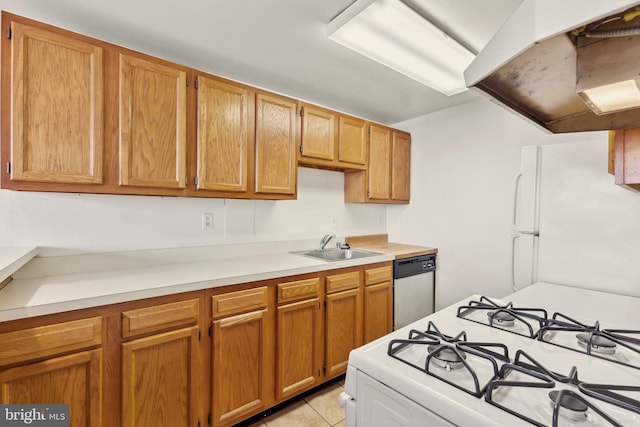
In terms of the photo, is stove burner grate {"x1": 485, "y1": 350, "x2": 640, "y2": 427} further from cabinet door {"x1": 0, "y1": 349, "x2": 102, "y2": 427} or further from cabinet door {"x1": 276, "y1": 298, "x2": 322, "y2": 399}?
cabinet door {"x1": 0, "y1": 349, "x2": 102, "y2": 427}

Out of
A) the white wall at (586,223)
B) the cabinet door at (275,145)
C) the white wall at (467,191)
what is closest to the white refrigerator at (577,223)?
the white wall at (586,223)

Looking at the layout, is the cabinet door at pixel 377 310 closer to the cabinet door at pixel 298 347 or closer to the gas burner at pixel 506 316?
the cabinet door at pixel 298 347

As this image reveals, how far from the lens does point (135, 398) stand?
136 centimetres

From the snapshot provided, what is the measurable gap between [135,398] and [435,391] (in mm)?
1423

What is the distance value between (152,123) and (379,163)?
6.63 ft

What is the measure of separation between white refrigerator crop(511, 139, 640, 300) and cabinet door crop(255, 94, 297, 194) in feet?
5.30

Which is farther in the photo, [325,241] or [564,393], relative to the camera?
[325,241]

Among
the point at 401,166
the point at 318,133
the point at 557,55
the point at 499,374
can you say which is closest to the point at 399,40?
the point at 318,133

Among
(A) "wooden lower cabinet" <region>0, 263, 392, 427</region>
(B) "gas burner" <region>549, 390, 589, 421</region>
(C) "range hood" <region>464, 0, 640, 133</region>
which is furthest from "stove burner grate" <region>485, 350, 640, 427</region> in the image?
(A) "wooden lower cabinet" <region>0, 263, 392, 427</region>

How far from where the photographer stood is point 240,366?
1.68 m

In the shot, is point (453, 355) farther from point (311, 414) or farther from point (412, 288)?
point (412, 288)

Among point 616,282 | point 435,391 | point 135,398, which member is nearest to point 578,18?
point 435,391

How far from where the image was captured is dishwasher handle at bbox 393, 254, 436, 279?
2576 mm

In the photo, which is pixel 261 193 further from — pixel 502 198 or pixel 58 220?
pixel 502 198
